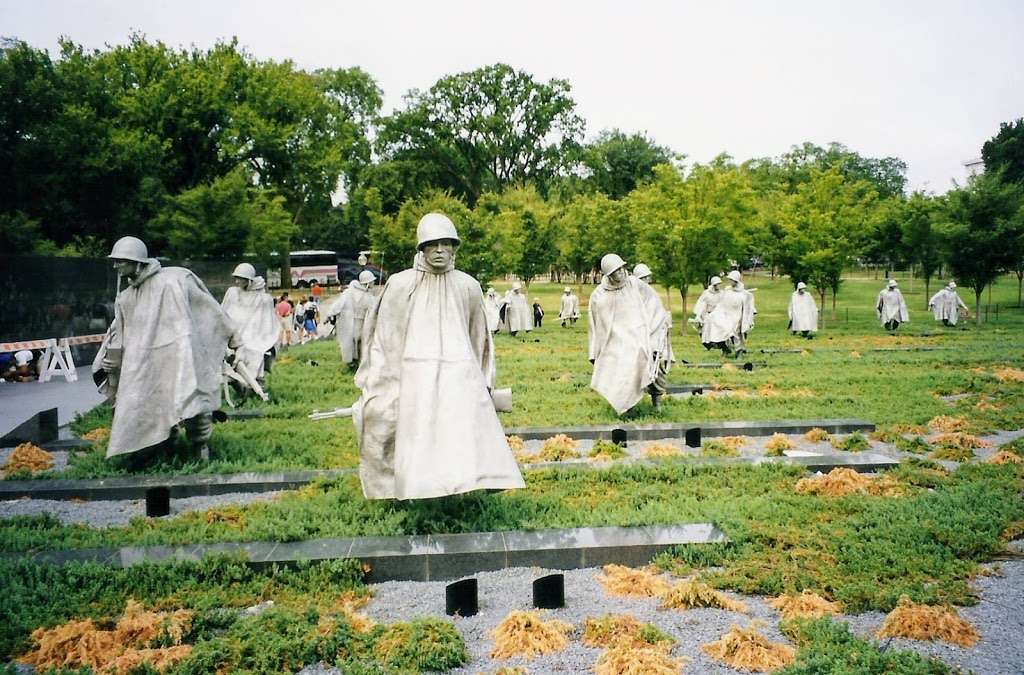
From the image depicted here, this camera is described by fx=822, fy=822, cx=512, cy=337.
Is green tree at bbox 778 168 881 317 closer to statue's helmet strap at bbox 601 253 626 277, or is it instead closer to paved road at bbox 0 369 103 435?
statue's helmet strap at bbox 601 253 626 277

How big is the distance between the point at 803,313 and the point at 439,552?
24.9 m

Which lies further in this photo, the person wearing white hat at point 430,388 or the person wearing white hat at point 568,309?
the person wearing white hat at point 568,309

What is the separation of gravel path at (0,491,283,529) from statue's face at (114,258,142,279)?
2.46m

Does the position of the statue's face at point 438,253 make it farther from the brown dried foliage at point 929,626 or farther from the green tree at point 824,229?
the green tree at point 824,229

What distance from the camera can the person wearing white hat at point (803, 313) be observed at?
2825 centimetres

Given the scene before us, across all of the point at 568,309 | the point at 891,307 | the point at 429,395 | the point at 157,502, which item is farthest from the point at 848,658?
the point at 568,309

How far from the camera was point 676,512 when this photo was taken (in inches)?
274

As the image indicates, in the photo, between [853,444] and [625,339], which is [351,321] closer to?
[625,339]

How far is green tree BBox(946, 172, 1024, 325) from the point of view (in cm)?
3216

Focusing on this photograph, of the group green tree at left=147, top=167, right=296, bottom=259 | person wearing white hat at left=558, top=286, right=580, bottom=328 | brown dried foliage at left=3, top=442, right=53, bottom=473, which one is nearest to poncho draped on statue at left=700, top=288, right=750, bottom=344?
person wearing white hat at left=558, top=286, right=580, bottom=328

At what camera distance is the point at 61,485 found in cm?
825

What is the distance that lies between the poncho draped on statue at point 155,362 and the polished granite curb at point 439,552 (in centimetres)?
252

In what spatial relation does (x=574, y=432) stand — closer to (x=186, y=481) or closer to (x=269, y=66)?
(x=186, y=481)

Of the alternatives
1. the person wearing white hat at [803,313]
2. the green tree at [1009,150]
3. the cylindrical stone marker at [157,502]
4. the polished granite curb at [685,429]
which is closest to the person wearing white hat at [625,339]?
the polished granite curb at [685,429]
